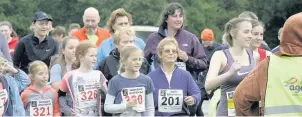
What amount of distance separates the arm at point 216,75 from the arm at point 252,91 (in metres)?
1.39

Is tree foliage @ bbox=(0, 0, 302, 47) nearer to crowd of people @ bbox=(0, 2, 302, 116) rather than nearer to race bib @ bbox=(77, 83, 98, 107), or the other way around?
crowd of people @ bbox=(0, 2, 302, 116)

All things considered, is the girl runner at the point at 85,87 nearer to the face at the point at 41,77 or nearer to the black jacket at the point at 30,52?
the face at the point at 41,77

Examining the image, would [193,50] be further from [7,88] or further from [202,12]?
[202,12]

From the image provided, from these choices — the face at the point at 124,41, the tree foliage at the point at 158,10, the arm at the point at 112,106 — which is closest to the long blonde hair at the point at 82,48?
the face at the point at 124,41

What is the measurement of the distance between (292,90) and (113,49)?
3877mm

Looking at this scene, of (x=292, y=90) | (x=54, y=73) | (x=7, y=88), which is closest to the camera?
(x=292, y=90)

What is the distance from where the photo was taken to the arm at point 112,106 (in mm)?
8380

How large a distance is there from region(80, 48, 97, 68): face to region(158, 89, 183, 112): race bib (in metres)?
0.80

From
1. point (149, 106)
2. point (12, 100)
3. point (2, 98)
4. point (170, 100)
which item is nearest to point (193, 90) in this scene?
point (170, 100)

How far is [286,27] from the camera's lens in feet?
19.4

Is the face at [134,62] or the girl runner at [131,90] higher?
the face at [134,62]

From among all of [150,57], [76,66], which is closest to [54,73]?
[76,66]

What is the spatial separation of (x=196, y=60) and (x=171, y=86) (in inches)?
28.6

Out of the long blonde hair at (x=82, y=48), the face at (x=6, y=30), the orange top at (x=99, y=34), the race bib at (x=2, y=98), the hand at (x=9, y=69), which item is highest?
the face at (x=6, y=30)
